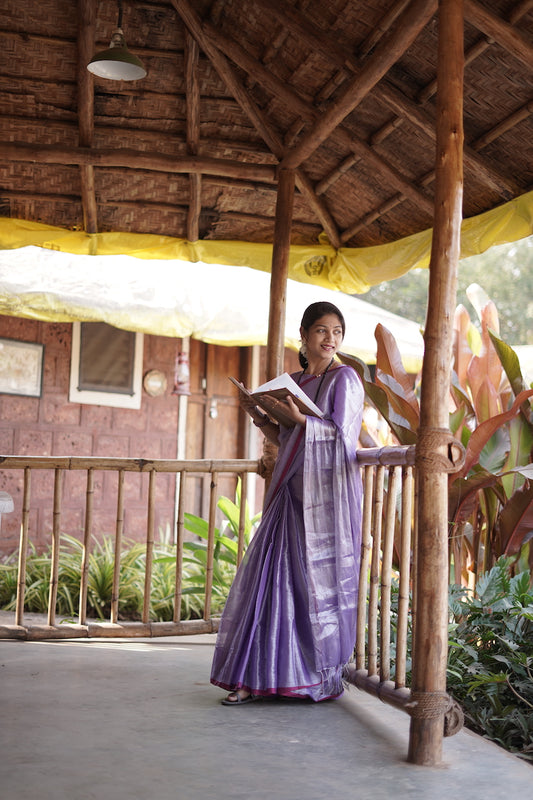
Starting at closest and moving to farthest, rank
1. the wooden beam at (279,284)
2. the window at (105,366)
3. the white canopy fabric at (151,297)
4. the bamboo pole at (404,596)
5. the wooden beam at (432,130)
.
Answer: the bamboo pole at (404,596) < the wooden beam at (432,130) < the wooden beam at (279,284) < the white canopy fabric at (151,297) < the window at (105,366)

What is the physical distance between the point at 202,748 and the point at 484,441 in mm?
2202

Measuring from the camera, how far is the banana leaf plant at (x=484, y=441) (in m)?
4.13

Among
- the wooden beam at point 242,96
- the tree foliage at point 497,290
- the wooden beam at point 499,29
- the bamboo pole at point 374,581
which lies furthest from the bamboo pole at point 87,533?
the tree foliage at point 497,290

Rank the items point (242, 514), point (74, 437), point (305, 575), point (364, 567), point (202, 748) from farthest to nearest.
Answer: point (74, 437) → point (242, 514) → point (364, 567) → point (305, 575) → point (202, 748)

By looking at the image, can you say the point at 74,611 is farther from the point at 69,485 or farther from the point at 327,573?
the point at 327,573

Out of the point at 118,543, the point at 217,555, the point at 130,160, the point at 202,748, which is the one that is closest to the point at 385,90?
the point at 130,160

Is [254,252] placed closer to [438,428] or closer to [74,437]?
[74,437]

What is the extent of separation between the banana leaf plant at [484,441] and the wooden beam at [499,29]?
1.43 metres

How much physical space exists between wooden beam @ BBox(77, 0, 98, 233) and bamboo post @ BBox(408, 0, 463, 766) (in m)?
2.49

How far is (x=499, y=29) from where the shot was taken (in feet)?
11.1

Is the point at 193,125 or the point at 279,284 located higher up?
the point at 193,125

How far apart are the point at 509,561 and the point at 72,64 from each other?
3780 millimetres

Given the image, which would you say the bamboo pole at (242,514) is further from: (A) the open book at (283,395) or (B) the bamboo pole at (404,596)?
(B) the bamboo pole at (404,596)

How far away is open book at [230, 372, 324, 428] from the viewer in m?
2.97
